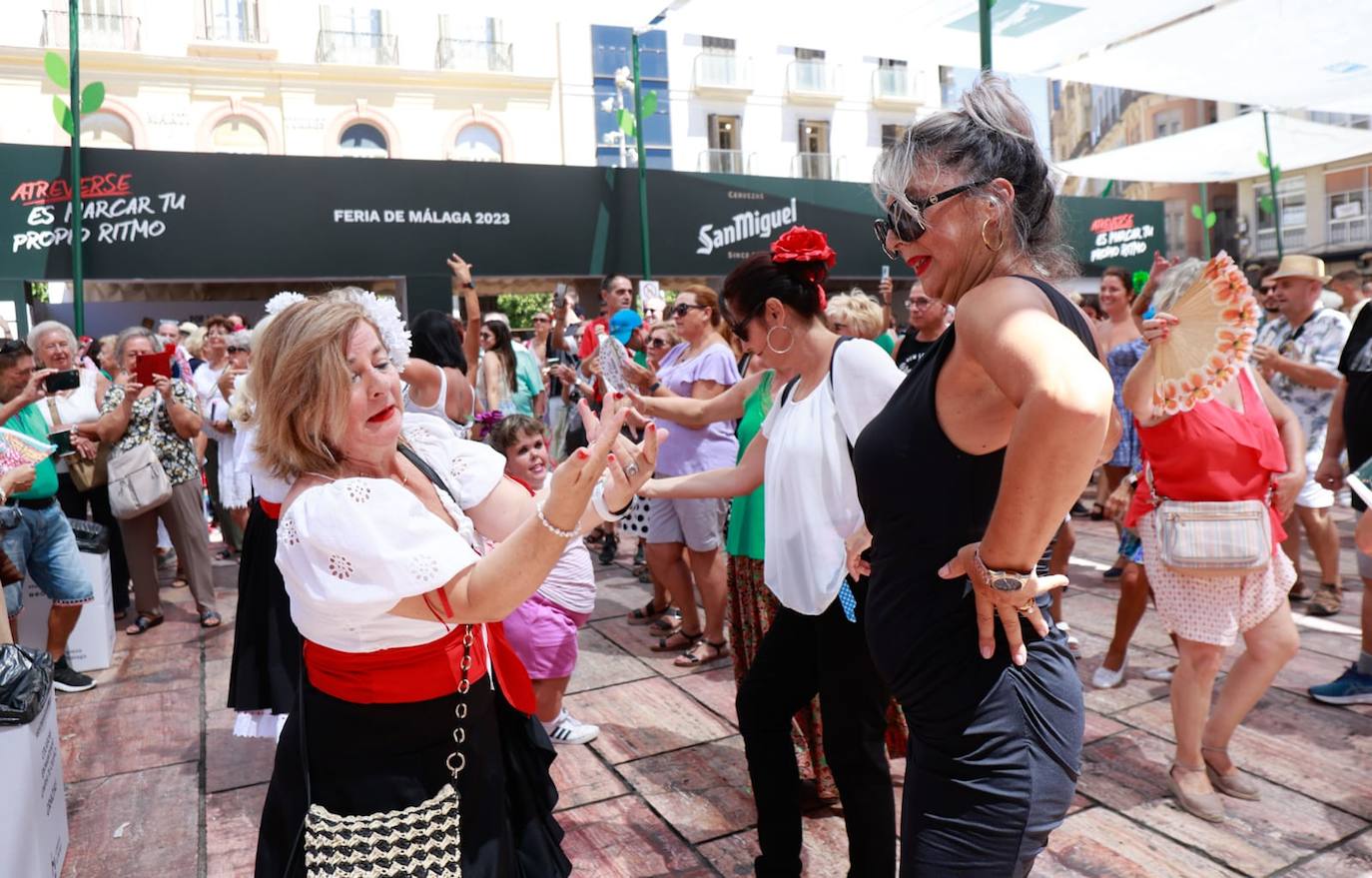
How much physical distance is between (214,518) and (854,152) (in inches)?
949

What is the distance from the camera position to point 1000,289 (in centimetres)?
139

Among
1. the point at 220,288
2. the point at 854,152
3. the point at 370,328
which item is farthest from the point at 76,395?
the point at 854,152

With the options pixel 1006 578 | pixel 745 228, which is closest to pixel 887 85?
pixel 745 228

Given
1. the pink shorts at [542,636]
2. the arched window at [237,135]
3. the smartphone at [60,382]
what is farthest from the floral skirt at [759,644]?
the arched window at [237,135]

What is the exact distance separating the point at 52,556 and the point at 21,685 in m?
2.37

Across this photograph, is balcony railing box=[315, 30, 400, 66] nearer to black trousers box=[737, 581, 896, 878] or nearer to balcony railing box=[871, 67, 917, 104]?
balcony railing box=[871, 67, 917, 104]

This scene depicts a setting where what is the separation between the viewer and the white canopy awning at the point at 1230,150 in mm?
11627

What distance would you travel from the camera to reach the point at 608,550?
6.77 m

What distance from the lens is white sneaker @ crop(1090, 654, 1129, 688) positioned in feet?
13.0

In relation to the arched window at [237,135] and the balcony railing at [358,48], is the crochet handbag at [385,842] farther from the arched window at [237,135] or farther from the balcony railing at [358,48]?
the balcony railing at [358,48]

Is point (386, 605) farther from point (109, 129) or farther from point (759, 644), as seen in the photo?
point (109, 129)

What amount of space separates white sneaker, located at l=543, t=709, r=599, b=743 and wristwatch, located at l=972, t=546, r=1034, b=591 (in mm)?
2597

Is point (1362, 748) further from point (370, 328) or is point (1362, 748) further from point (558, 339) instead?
point (558, 339)

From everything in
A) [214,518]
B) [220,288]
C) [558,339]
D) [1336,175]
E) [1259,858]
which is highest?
[1336,175]
